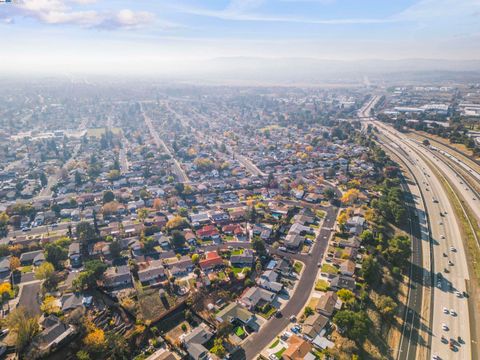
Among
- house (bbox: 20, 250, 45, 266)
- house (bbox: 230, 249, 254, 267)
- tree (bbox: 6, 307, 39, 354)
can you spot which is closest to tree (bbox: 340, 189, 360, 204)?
house (bbox: 230, 249, 254, 267)

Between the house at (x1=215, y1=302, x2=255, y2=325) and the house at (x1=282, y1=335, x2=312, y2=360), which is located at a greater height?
the house at (x1=282, y1=335, x2=312, y2=360)

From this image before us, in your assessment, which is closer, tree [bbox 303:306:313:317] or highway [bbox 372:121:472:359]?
highway [bbox 372:121:472:359]

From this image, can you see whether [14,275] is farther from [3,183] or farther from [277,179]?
[277,179]

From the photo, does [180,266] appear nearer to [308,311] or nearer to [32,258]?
[308,311]

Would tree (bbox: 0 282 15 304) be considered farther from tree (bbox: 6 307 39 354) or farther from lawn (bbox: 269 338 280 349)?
lawn (bbox: 269 338 280 349)

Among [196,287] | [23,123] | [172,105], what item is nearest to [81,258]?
[196,287]

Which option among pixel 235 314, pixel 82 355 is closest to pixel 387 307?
pixel 235 314
